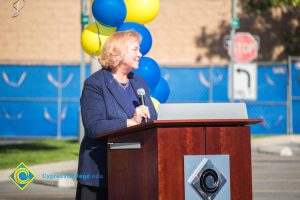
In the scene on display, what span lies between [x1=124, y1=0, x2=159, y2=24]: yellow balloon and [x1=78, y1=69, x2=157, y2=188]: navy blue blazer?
4705 millimetres

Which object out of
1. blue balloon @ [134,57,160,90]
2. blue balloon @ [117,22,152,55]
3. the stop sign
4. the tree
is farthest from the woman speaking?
the tree

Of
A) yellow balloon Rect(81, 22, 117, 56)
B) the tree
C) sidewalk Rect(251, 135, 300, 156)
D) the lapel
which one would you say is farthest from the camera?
the tree

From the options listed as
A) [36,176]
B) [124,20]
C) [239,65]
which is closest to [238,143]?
[124,20]

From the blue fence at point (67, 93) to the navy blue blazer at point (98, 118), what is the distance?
22526mm

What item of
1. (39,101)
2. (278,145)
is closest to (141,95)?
(278,145)

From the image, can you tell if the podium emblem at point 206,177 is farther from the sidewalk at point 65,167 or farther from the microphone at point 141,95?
the sidewalk at point 65,167

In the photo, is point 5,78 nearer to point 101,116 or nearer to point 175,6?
point 175,6

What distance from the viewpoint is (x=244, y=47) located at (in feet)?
91.9

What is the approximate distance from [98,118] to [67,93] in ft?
75.6

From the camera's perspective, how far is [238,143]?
15.2ft

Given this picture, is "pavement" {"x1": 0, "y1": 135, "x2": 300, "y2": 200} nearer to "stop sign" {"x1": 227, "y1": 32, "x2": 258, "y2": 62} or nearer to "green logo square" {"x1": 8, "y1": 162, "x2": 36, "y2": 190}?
"green logo square" {"x1": 8, "y1": 162, "x2": 36, "y2": 190}

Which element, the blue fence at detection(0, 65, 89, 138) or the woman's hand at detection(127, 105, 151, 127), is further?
the blue fence at detection(0, 65, 89, 138)

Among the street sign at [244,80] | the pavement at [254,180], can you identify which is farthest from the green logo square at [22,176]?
the street sign at [244,80]

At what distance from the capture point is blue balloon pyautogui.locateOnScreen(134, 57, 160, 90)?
375 inches
